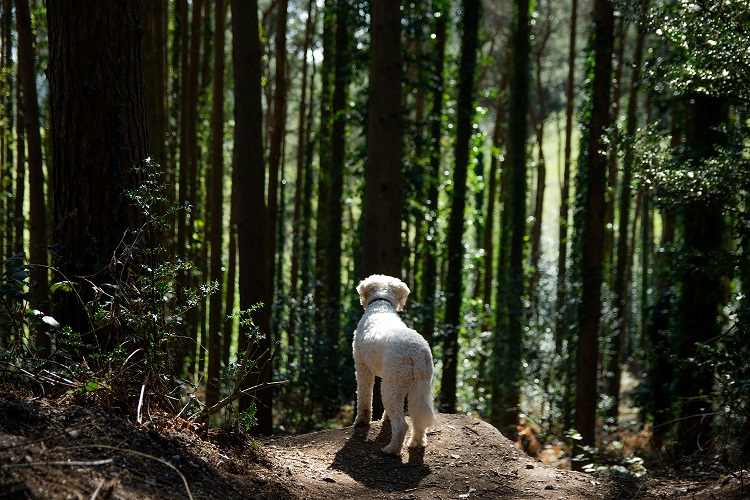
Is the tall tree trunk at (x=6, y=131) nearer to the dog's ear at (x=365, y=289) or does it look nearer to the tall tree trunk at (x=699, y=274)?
the dog's ear at (x=365, y=289)

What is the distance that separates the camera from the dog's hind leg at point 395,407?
581cm

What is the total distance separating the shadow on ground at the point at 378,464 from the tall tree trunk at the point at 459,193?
7852 mm

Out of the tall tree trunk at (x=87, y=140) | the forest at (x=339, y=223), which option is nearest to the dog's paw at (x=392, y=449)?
the forest at (x=339, y=223)

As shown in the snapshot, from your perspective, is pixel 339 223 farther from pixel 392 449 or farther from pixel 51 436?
pixel 51 436

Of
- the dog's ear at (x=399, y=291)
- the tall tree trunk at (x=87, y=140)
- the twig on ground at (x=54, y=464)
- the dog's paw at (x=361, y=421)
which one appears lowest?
the dog's paw at (x=361, y=421)

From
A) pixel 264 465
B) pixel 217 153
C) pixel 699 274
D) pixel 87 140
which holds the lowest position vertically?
pixel 264 465

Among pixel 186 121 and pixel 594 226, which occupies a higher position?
pixel 186 121

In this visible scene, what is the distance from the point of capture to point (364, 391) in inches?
266

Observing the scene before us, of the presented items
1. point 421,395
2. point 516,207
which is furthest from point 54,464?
point 516,207

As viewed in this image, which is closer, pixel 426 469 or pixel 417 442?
pixel 426 469

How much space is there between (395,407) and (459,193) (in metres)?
9.10

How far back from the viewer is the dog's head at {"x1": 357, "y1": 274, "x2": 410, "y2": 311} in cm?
717

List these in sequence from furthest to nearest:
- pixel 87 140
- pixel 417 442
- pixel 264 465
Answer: pixel 417 442, pixel 87 140, pixel 264 465

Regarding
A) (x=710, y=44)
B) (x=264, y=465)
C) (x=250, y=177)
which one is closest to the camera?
(x=264, y=465)
